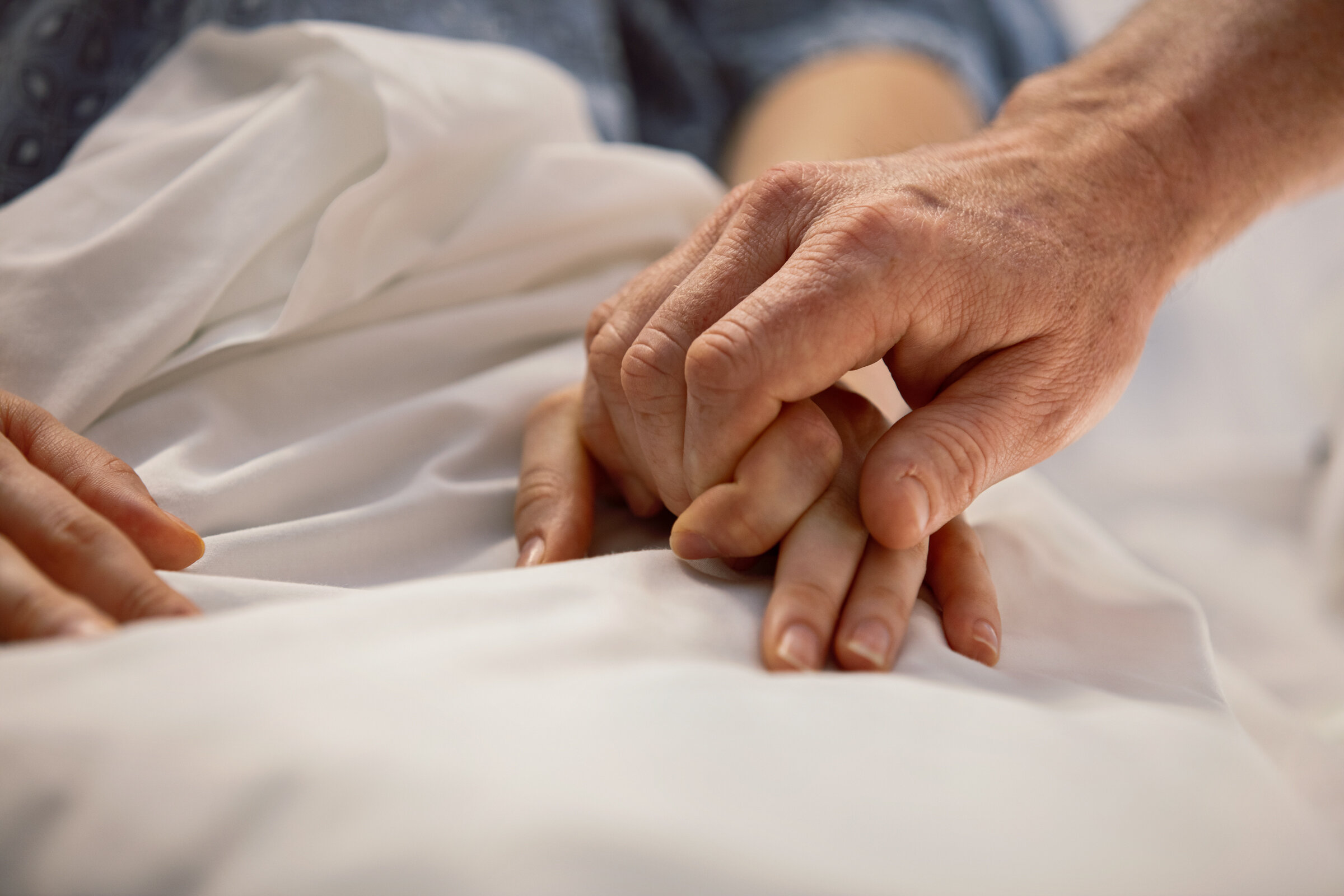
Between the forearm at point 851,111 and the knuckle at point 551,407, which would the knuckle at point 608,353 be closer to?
the knuckle at point 551,407

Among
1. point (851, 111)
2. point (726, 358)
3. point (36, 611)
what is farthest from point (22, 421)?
point (851, 111)

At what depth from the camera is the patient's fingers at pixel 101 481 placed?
49cm

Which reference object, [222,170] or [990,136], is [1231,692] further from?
[222,170]

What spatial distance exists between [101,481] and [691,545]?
34cm

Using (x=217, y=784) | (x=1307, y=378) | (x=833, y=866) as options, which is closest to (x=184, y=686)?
(x=217, y=784)

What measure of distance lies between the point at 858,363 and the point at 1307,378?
97 centimetres

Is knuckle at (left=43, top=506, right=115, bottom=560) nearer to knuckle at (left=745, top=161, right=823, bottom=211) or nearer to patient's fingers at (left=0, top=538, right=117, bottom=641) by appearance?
patient's fingers at (left=0, top=538, right=117, bottom=641)

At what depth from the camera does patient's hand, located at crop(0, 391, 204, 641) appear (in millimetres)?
404

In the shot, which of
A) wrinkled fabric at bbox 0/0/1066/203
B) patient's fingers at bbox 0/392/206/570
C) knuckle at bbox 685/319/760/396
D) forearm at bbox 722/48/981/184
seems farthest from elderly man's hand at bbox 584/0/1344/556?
wrinkled fabric at bbox 0/0/1066/203

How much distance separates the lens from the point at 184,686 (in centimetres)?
35

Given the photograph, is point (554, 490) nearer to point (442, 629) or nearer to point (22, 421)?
point (442, 629)

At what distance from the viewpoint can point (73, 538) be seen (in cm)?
45

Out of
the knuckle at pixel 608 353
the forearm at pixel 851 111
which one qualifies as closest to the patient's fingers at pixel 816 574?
the knuckle at pixel 608 353

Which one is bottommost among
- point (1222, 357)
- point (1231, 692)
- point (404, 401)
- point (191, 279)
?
point (1222, 357)
